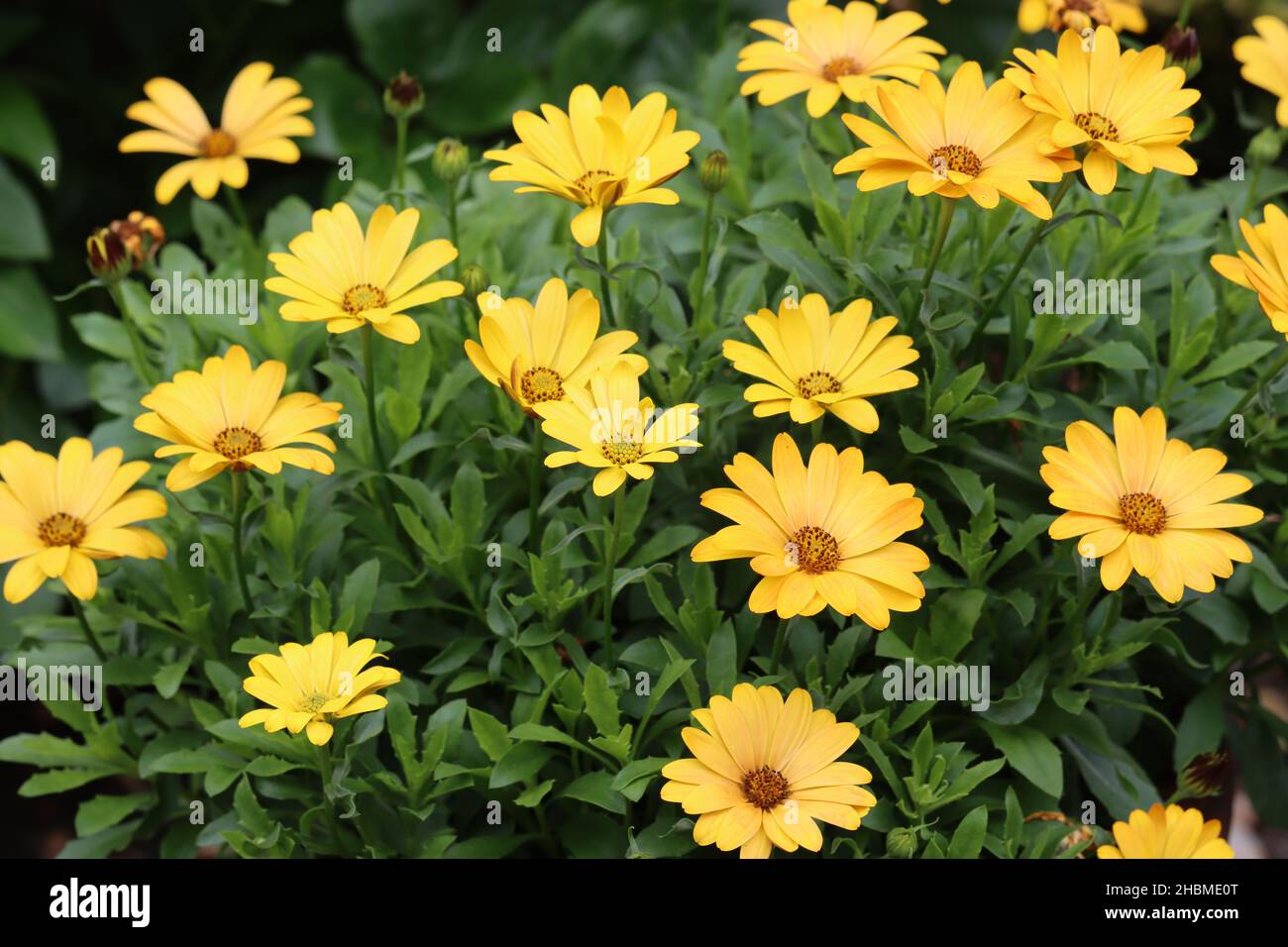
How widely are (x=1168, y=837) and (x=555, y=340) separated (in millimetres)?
504

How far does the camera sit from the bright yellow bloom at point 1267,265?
0.88 m

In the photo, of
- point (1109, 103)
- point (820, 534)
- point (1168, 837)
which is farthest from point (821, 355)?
point (1168, 837)

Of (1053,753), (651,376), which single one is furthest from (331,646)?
(1053,753)

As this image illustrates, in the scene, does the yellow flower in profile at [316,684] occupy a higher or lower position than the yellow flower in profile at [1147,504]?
lower

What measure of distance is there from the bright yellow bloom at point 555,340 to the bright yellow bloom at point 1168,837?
0.43 meters

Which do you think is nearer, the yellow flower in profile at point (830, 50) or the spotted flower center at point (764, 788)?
the spotted flower center at point (764, 788)

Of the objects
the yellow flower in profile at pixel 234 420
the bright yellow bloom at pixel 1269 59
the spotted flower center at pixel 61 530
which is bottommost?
the spotted flower center at pixel 61 530

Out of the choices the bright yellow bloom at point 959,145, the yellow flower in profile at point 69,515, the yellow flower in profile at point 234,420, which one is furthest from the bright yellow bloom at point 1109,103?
the yellow flower in profile at point 69,515

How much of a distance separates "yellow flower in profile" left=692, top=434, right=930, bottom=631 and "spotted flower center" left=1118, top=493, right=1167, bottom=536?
130 millimetres

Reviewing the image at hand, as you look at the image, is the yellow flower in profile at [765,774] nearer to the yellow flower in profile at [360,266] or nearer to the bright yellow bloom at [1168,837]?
the bright yellow bloom at [1168,837]

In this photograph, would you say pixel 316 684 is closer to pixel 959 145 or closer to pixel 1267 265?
pixel 959 145

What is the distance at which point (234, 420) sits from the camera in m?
0.95

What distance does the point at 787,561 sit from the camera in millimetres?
856
